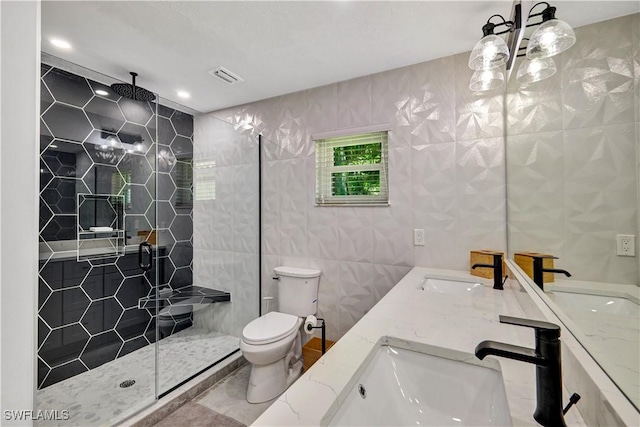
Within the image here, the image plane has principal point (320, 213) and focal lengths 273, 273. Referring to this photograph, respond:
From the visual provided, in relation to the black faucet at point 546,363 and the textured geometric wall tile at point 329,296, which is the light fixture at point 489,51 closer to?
the black faucet at point 546,363

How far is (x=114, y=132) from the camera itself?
7.52 ft

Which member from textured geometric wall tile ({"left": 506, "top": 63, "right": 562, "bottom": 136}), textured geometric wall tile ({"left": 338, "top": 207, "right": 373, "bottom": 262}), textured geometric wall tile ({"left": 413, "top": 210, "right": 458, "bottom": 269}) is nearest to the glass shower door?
textured geometric wall tile ({"left": 338, "top": 207, "right": 373, "bottom": 262})

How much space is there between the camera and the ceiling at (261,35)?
1497 mm

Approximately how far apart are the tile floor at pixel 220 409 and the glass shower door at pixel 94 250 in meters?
0.24

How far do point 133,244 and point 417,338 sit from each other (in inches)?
95.6

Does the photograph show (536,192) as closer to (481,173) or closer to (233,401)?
(481,173)

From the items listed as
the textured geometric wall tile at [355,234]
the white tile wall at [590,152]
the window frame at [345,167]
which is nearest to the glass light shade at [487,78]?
the white tile wall at [590,152]

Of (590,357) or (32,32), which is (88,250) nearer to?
(32,32)

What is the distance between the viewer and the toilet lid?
6.35 ft

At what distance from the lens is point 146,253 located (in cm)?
243

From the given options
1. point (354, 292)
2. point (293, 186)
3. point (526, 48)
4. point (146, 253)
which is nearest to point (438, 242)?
point (354, 292)

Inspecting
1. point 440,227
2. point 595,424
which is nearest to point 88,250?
point 440,227

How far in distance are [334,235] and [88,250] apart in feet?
6.45

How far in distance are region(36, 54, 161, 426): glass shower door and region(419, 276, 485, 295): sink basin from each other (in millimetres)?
1961
